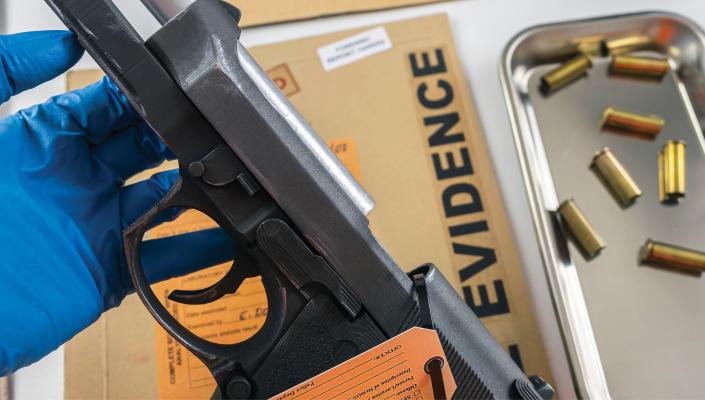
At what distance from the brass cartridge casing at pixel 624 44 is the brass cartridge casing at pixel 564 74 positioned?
44mm

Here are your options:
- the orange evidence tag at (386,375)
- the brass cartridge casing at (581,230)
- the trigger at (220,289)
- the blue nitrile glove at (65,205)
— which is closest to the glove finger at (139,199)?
the blue nitrile glove at (65,205)

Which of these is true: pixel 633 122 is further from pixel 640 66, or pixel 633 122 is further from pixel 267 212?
pixel 267 212

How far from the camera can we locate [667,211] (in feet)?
2.91

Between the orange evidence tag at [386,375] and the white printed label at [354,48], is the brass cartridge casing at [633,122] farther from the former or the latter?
the orange evidence tag at [386,375]

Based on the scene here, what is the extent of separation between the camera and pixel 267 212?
548 millimetres

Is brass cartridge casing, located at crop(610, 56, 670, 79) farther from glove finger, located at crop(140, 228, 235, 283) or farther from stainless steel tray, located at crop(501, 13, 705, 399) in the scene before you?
glove finger, located at crop(140, 228, 235, 283)

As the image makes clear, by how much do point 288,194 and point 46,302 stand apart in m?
0.26

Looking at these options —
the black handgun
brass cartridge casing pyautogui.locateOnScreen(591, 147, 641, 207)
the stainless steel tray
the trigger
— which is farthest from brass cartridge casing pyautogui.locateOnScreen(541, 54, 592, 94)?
the trigger

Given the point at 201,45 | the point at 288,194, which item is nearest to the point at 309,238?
the point at 288,194

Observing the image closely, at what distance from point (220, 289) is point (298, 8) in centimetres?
58

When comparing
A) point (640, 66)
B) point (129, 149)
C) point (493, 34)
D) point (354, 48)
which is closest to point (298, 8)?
point (354, 48)

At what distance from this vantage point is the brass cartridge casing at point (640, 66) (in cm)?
97

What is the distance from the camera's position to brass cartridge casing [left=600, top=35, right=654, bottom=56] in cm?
99

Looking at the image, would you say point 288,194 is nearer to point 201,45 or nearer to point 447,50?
point 201,45
